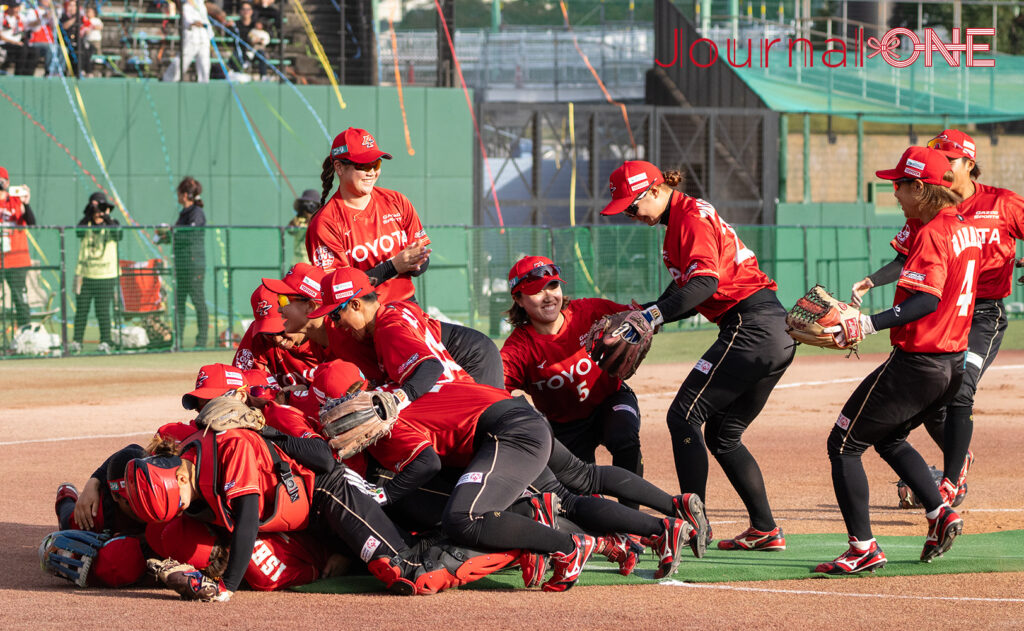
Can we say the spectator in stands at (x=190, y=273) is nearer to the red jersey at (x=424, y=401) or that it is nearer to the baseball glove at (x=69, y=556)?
the baseball glove at (x=69, y=556)

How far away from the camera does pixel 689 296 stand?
626 cm

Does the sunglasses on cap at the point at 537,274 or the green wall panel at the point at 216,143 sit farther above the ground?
the green wall panel at the point at 216,143

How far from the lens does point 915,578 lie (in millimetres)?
5762

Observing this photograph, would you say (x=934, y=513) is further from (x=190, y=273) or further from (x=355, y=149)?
(x=190, y=273)

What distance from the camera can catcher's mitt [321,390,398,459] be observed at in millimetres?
5383

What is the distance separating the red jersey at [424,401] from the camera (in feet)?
18.6

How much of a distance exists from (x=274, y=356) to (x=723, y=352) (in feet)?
7.98

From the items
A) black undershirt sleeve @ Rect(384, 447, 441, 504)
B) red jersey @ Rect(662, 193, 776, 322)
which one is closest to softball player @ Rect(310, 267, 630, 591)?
black undershirt sleeve @ Rect(384, 447, 441, 504)

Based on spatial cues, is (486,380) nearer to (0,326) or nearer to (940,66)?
(0,326)

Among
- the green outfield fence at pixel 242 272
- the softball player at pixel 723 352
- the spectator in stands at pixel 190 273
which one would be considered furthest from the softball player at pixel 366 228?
the spectator in stands at pixel 190 273

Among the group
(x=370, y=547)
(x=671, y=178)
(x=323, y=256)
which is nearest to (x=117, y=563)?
(x=370, y=547)

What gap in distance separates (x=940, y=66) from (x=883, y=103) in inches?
79.3

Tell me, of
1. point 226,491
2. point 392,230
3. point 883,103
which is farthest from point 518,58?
point 226,491

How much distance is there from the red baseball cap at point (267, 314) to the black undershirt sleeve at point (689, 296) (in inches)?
80.9
